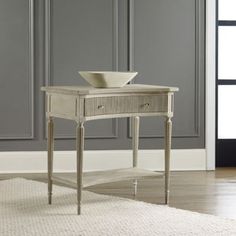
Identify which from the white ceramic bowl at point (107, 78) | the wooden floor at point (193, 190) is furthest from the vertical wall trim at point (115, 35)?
the white ceramic bowl at point (107, 78)

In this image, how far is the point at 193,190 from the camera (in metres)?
4.80

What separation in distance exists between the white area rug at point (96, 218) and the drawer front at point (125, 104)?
577 millimetres

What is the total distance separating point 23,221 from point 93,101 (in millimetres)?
771

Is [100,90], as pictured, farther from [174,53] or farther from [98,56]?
[174,53]

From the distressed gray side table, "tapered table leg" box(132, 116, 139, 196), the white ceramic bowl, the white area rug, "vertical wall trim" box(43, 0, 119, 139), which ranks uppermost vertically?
"vertical wall trim" box(43, 0, 119, 139)

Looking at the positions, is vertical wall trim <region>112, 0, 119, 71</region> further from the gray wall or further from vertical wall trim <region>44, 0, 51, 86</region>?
vertical wall trim <region>44, 0, 51, 86</region>

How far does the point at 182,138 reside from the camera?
5.71 m

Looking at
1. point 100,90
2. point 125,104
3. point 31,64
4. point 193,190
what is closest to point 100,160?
point 31,64

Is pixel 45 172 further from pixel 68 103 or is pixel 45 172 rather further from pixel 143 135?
pixel 68 103

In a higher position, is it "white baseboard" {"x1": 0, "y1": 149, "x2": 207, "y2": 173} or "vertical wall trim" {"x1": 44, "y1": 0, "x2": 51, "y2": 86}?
"vertical wall trim" {"x1": 44, "y1": 0, "x2": 51, "y2": 86}

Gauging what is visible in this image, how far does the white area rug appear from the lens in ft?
11.6

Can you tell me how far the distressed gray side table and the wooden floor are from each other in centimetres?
21

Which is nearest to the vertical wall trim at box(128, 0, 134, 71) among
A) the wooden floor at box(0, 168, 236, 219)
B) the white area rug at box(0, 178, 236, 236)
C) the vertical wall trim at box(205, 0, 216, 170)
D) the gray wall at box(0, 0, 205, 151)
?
the gray wall at box(0, 0, 205, 151)

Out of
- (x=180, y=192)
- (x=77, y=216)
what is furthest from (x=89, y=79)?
(x=180, y=192)
